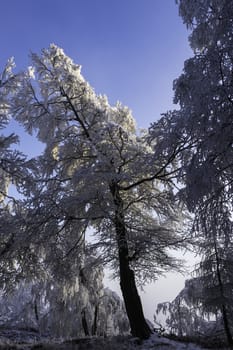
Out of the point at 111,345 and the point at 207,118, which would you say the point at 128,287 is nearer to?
the point at 111,345

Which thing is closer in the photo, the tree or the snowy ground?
the snowy ground

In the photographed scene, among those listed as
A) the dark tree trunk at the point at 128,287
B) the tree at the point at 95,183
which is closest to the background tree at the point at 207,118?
the tree at the point at 95,183

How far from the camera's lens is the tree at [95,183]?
355 inches

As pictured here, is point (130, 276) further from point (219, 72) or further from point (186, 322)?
point (186, 322)

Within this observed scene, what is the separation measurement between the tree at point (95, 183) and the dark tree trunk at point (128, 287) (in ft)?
0.09

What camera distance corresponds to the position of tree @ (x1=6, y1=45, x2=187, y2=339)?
355 inches

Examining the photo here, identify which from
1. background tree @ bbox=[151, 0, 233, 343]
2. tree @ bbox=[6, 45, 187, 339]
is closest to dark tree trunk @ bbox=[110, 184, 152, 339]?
tree @ bbox=[6, 45, 187, 339]

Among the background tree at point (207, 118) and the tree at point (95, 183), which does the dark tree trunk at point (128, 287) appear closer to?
the tree at point (95, 183)

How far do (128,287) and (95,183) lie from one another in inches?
124

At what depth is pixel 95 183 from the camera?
9211mm

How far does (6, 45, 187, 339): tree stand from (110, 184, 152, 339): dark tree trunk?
3 cm

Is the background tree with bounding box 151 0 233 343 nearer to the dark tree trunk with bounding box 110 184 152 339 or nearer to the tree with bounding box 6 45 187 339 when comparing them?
the tree with bounding box 6 45 187 339

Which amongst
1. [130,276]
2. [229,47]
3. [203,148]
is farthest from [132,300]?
[229,47]

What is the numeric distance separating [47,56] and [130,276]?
315 inches
